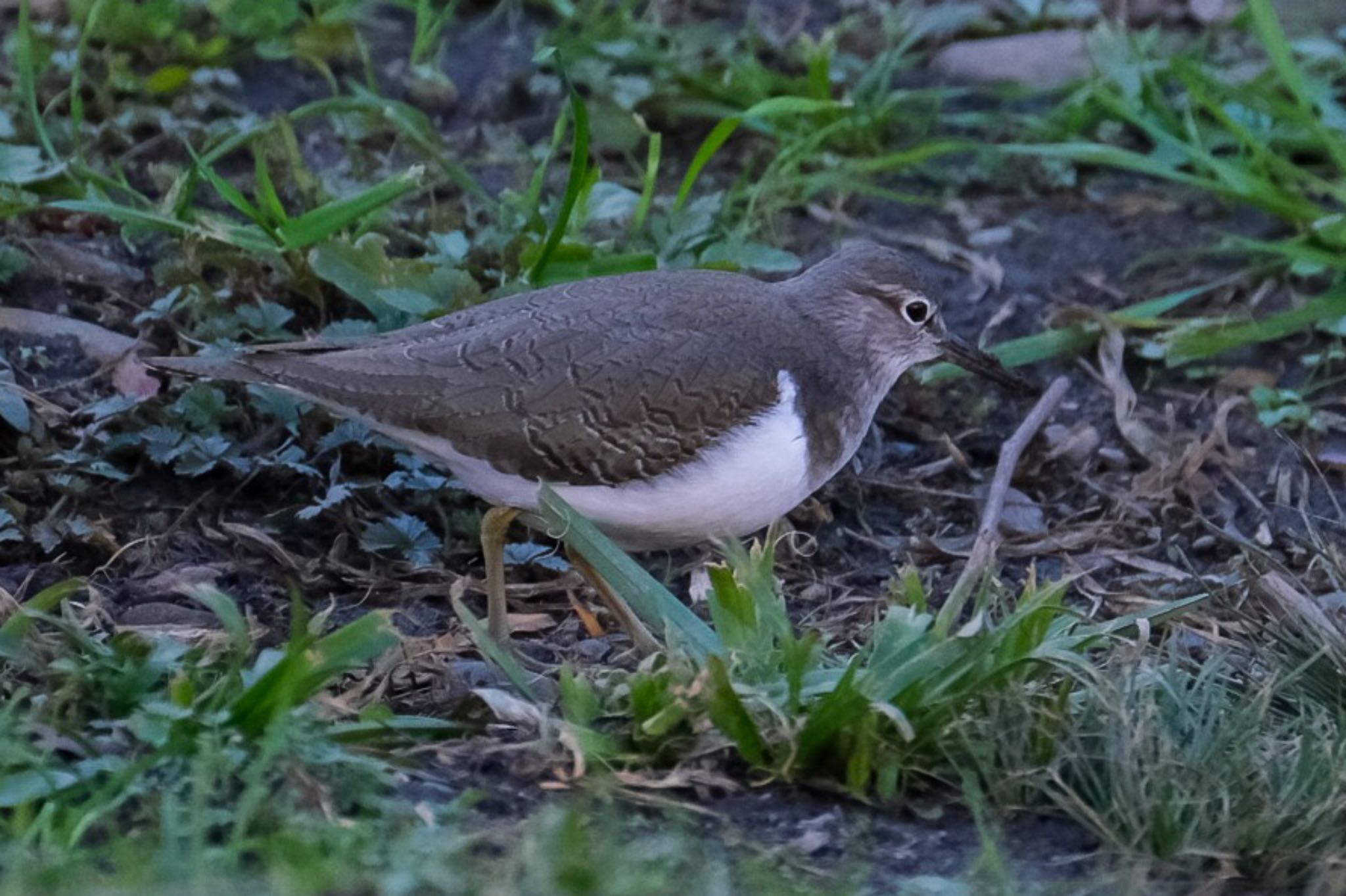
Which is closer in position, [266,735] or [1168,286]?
[266,735]

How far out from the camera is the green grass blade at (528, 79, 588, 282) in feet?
16.3

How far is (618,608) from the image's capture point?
184 inches

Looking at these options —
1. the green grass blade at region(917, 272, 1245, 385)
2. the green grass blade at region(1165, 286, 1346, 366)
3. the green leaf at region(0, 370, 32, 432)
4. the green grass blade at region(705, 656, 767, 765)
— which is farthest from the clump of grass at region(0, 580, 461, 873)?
the green grass blade at region(1165, 286, 1346, 366)

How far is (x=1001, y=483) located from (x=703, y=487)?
3.85 feet

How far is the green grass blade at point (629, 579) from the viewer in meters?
4.00

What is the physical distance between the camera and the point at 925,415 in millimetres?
6000

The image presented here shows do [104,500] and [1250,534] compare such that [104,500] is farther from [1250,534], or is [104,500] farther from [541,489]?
[1250,534]

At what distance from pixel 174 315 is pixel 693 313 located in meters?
1.83

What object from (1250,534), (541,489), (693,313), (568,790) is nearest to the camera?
(568,790)

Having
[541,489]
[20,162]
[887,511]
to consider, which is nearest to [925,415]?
[887,511]

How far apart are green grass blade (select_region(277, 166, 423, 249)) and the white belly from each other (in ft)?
3.03

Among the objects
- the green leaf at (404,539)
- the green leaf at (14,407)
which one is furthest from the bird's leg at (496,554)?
the green leaf at (14,407)

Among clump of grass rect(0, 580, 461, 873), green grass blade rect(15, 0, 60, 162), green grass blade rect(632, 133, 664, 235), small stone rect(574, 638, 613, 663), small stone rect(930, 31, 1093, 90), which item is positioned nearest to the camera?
clump of grass rect(0, 580, 461, 873)

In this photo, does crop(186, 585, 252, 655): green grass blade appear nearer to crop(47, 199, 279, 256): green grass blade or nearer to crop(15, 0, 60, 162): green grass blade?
crop(47, 199, 279, 256): green grass blade
